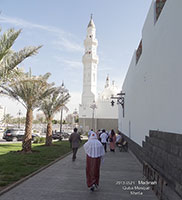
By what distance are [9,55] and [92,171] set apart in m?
6.74

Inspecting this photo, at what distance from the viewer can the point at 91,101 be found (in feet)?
167

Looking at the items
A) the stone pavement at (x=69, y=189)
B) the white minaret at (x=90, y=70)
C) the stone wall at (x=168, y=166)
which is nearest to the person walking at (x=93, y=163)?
the stone pavement at (x=69, y=189)

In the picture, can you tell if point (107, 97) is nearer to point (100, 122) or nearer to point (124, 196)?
point (100, 122)

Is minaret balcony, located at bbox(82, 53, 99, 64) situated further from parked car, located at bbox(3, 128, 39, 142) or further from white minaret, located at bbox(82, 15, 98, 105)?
parked car, located at bbox(3, 128, 39, 142)

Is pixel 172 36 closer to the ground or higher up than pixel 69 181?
higher up

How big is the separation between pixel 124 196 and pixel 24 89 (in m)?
9.98

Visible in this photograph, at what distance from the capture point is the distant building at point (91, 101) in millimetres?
50531

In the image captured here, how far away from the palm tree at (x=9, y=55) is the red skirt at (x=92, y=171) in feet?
18.3

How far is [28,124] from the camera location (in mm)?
13234

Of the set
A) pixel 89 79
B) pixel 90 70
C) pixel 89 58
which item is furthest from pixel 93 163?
pixel 89 58

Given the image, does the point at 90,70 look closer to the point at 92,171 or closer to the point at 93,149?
the point at 93,149

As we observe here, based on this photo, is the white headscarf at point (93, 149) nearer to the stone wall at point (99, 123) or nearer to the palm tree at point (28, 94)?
the palm tree at point (28, 94)

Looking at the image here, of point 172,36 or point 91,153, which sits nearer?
point 172,36

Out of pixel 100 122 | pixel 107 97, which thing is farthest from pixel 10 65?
pixel 107 97
